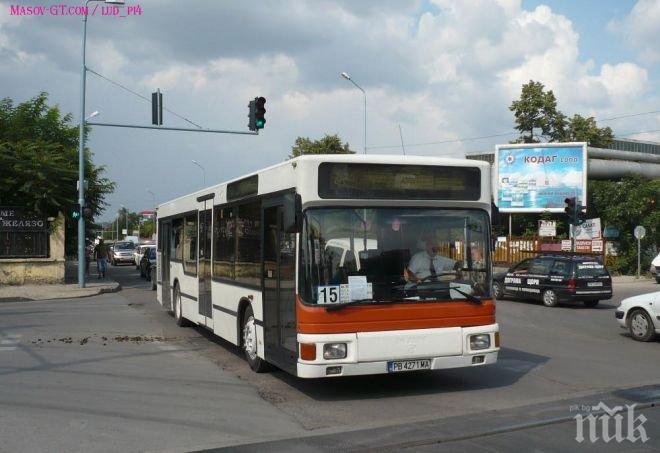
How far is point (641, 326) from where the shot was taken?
42.9ft

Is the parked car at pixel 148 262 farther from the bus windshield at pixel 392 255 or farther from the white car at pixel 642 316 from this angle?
the bus windshield at pixel 392 255

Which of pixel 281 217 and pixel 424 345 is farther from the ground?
pixel 281 217

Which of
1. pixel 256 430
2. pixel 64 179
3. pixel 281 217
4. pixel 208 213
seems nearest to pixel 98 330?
pixel 208 213

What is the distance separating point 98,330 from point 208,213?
4194mm

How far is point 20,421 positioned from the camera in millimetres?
6988

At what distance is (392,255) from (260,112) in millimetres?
14367

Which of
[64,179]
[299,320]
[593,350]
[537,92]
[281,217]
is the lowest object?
[593,350]

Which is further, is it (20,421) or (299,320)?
(299,320)

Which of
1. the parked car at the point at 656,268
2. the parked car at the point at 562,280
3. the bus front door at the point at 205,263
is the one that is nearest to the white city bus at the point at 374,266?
the bus front door at the point at 205,263

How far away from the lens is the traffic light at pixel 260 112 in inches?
846

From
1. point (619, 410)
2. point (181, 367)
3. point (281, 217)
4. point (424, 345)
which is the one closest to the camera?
point (619, 410)

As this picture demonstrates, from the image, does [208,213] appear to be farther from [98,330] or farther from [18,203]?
[18,203]

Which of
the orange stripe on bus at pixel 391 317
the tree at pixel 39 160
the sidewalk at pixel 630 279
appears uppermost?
the tree at pixel 39 160

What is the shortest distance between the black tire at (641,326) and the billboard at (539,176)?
25904 millimetres
